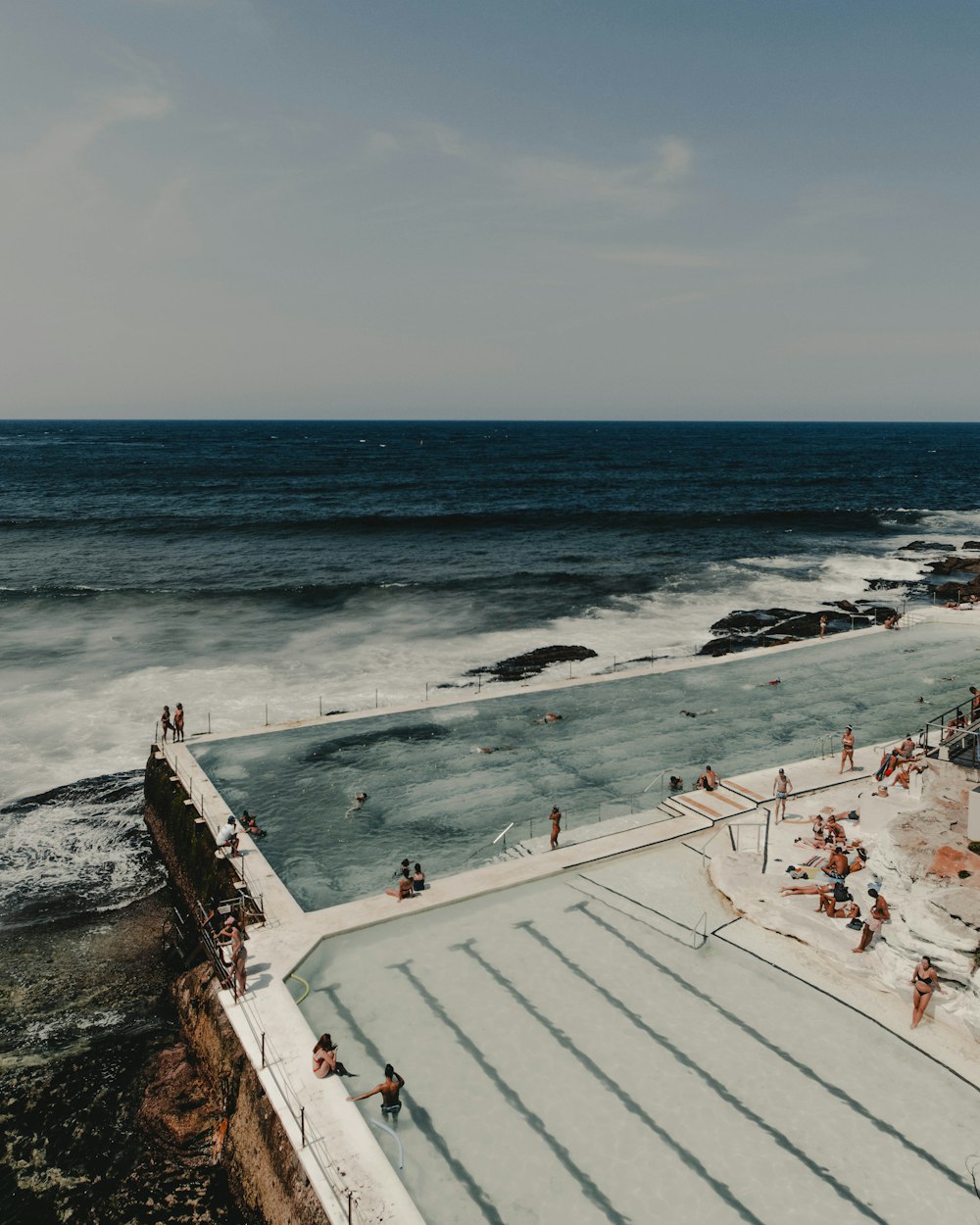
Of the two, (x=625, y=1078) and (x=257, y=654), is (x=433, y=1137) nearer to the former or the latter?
(x=625, y=1078)

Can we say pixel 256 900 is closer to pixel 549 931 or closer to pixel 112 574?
pixel 549 931

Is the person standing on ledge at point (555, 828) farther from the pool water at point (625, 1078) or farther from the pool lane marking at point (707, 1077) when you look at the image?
the pool lane marking at point (707, 1077)

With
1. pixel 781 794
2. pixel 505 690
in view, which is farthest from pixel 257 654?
pixel 781 794

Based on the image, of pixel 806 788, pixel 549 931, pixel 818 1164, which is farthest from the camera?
pixel 806 788

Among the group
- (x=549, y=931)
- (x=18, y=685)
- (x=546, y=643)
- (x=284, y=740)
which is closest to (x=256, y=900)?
(x=549, y=931)

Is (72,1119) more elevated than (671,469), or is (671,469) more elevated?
(671,469)

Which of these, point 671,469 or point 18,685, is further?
point 671,469

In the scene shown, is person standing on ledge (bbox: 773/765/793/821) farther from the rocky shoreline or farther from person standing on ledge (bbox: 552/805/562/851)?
the rocky shoreline

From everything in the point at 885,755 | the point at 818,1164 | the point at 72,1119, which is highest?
the point at 885,755
